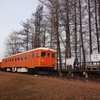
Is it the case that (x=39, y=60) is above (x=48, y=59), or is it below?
below

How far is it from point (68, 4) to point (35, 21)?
10765 millimetres

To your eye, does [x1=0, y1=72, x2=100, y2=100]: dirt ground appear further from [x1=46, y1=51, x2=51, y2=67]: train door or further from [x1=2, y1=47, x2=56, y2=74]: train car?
[x1=46, y1=51, x2=51, y2=67]: train door

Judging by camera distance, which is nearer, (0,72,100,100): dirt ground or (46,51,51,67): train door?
(0,72,100,100): dirt ground

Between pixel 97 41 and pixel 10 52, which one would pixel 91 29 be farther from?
pixel 10 52

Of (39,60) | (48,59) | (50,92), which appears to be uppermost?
(48,59)

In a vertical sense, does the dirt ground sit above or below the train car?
below

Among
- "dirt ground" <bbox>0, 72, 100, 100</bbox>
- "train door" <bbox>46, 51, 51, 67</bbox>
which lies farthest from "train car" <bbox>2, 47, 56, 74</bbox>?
"dirt ground" <bbox>0, 72, 100, 100</bbox>

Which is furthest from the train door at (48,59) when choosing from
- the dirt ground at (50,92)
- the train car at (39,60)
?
the dirt ground at (50,92)

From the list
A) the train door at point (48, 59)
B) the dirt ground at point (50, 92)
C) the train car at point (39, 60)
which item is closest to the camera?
the dirt ground at point (50, 92)

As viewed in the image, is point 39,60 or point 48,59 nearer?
point 39,60

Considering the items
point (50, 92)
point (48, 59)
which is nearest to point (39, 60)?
point (48, 59)

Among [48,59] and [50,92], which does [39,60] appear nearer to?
[48,59]

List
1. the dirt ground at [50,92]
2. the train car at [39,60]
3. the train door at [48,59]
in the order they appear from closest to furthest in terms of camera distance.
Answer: the dirt ground at [50,92]
the train car at [39,60]
the train door at [48,59]

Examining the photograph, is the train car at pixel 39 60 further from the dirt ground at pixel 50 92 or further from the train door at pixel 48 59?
the dirt ground at pixel 50 92
